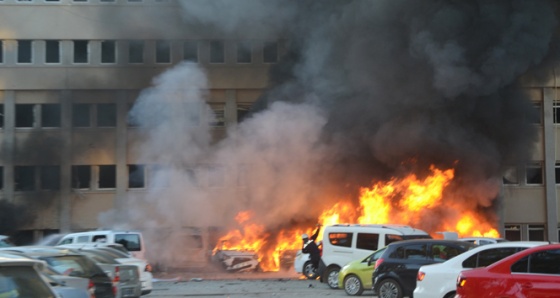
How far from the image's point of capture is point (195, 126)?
3288 cm

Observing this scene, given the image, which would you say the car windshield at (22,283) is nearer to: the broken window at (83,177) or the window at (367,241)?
the window at (367,241)

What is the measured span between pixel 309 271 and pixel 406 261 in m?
8.61

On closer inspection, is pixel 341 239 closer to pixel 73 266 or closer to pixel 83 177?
pixel 73 266

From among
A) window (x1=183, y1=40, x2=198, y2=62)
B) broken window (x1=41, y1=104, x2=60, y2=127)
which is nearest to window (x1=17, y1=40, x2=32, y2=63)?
broken window (x1=41, y1=104, x2=60, y2=127)

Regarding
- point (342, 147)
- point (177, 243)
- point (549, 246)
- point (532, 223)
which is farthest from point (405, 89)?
point (549, 246)

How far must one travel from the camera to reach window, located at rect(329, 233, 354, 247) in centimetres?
2220

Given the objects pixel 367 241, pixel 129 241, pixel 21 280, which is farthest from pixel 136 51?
pixel 21 280

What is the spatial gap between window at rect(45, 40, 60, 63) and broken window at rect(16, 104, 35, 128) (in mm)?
2381

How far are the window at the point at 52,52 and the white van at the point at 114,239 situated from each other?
14.3 metres

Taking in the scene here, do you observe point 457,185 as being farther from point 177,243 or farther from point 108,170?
point 108,170

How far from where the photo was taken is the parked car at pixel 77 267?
1304 centimetres

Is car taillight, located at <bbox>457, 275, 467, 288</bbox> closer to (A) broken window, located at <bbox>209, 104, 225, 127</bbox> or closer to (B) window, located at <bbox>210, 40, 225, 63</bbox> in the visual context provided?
(B) window, located at <bbox>210, 40, 225, 63</bbox>

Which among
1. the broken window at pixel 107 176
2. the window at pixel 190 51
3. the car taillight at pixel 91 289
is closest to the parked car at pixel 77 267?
the car taillight at pixel 91 289

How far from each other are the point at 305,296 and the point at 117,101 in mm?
20281
